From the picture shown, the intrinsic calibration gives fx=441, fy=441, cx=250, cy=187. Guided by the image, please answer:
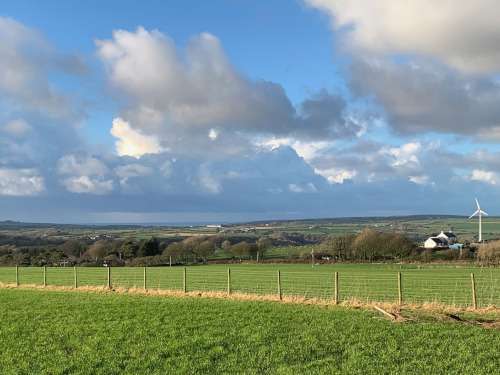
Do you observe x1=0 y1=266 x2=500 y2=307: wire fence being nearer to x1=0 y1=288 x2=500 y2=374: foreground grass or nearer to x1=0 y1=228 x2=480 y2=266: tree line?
x1=0 y1=288 x2=500 y2=374: foreground grass

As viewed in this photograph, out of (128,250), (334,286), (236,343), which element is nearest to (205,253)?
(128,250)

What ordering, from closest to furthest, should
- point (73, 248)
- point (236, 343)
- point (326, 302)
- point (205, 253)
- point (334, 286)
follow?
point (236, 343) → point (326, 302) → point (334, 286) → point (205, 253) → point (73, 248)

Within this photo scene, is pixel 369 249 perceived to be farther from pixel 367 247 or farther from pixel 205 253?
pixel 205 253

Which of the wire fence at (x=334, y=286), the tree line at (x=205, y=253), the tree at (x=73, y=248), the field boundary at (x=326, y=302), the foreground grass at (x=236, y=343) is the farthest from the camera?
the tree at (x=73, y=248)

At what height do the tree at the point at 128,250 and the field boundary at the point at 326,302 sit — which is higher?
the field boundary at the point at 326,302

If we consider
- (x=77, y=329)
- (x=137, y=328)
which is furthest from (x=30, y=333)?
(x=137, y=328)

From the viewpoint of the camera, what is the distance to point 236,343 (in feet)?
38.9

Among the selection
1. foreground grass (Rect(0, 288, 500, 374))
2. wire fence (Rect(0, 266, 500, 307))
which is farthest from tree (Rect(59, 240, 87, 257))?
foreground grass (Rect(0, 288, 500, 374))

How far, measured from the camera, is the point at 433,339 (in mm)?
12219

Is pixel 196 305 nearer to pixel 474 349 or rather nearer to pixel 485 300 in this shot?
pixel 474 349

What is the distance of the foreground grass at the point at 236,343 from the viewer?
973 cm

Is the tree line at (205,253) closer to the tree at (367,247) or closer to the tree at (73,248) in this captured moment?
the tree at (367,247)

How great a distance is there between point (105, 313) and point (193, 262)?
73684 mm

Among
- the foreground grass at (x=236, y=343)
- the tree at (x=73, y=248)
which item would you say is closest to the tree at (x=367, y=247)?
the tree at (x=73, y=248)
